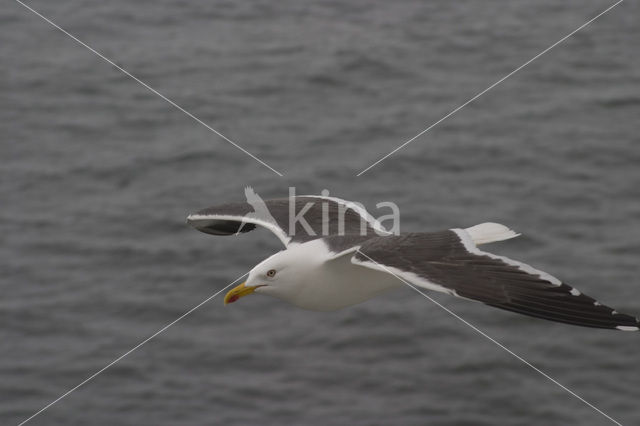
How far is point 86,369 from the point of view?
2094 cm

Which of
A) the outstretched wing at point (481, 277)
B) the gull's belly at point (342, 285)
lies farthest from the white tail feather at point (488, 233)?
the gull's belly at point (342, 285)

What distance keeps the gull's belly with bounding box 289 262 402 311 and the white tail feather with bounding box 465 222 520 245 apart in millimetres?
828

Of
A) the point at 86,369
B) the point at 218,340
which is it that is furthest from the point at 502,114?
the point at 86,369

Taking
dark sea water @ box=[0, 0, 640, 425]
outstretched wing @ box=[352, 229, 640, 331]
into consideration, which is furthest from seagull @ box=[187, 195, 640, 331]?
dark sea water @ box=[0, 0, 640, 425]

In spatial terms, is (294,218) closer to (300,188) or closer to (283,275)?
(283,275)

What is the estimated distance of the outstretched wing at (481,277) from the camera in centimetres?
898

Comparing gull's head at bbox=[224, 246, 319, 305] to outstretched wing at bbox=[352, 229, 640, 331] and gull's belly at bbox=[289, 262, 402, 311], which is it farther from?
outstretched wing at bbox=[352, 229, 640, 331]

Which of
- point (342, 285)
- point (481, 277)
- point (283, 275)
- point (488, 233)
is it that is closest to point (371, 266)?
point (481, 277)

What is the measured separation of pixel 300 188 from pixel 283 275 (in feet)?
38.2

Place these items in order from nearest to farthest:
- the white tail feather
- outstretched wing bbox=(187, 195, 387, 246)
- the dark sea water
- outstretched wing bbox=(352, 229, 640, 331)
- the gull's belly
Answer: outstretched wing bbox=(352, 229, 640, 331) < the white tail feather < the gull's belly < outstretched wing bbox=(187, 195, 387, 246) < the dark sea water

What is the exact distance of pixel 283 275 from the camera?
11.2 metres

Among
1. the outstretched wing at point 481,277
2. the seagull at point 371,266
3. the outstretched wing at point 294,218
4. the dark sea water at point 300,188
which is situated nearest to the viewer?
the outstretched wing at point 481,277

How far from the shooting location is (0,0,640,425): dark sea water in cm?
2064

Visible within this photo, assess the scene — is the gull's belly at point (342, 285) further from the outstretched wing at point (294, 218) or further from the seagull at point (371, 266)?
the outstretched wing at point (294, 218)
